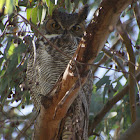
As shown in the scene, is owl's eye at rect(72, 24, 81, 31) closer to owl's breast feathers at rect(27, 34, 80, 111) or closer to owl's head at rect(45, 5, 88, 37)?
owl's head at rect(45, 5, 88, 37)

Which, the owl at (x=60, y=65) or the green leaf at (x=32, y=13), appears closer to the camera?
the owl at (x=60, y=65)

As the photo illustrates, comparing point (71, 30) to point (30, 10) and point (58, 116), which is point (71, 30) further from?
point (58, 116)

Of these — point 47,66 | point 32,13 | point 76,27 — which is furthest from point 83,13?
point 47,66

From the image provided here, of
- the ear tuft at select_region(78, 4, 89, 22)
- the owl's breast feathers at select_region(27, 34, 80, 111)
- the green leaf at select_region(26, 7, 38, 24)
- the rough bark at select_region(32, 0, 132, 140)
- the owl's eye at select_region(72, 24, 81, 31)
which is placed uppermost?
the ear tuft at select_region(78, 4, 89, 22)

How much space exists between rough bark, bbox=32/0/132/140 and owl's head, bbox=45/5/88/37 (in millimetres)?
913

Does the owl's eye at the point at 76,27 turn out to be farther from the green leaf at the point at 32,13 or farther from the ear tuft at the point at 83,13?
the green leaf at the point at 32,13

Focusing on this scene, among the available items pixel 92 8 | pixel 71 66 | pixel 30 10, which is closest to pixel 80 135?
pixel 71 66

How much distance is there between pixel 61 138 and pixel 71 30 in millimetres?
1064

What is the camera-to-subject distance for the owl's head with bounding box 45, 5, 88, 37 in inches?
105

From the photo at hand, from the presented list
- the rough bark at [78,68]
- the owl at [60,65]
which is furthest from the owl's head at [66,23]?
the rough bark at [78,68]

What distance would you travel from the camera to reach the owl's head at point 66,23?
267 centimetres

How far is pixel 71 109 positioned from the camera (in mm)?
2338

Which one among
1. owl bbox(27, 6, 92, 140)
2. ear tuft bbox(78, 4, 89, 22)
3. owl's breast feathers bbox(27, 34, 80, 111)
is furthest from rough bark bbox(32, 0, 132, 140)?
ear tuft bbox(78, 4, 89, 22)

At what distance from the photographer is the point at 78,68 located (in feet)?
5.69
